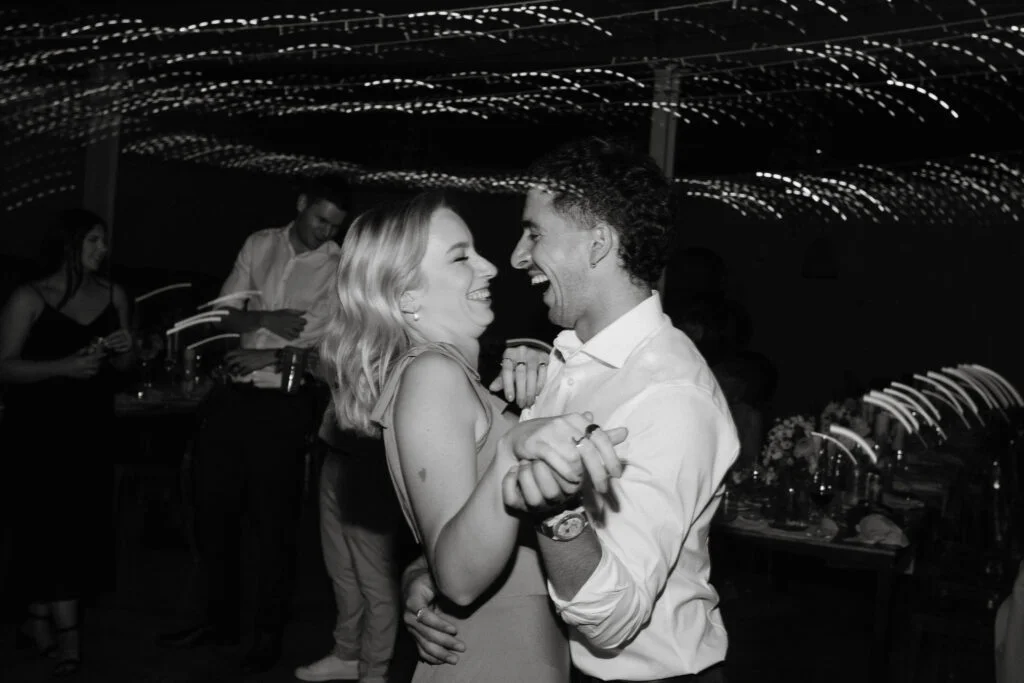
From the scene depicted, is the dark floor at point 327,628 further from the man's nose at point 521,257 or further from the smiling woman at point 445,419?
the man's nose at point 521,257

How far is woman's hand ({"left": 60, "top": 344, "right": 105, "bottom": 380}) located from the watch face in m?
3.04

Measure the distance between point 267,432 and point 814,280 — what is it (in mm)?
8758

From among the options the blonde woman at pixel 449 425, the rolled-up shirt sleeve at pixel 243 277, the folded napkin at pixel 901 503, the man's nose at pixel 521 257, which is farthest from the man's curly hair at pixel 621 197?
the folded napkin at pixel 901 503

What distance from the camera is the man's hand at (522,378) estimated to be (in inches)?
85.4

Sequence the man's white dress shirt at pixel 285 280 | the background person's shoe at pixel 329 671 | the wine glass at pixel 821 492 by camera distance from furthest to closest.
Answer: the man's white dress shirt at pixel 285 280, the background person's shoe at pixel 329 671, the wine glass at pixel 821 492

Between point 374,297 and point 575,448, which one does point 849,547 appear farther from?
point 575,448

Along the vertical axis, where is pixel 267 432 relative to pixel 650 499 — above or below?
below

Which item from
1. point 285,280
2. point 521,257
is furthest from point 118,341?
point 521,257

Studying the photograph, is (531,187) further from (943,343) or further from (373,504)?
(943,343)

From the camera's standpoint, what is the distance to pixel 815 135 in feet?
29.3

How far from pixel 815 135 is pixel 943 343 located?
341 cm

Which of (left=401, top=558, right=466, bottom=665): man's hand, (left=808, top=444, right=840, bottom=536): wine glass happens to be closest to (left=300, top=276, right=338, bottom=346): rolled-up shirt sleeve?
(left=808, top=444, right=840, bottom=536): wine glass

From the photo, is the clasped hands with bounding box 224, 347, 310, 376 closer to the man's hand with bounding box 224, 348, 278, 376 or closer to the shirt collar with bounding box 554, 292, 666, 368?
the man's hand with bounding box 224, 348, 278, 376

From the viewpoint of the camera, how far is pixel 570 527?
1.35 m
